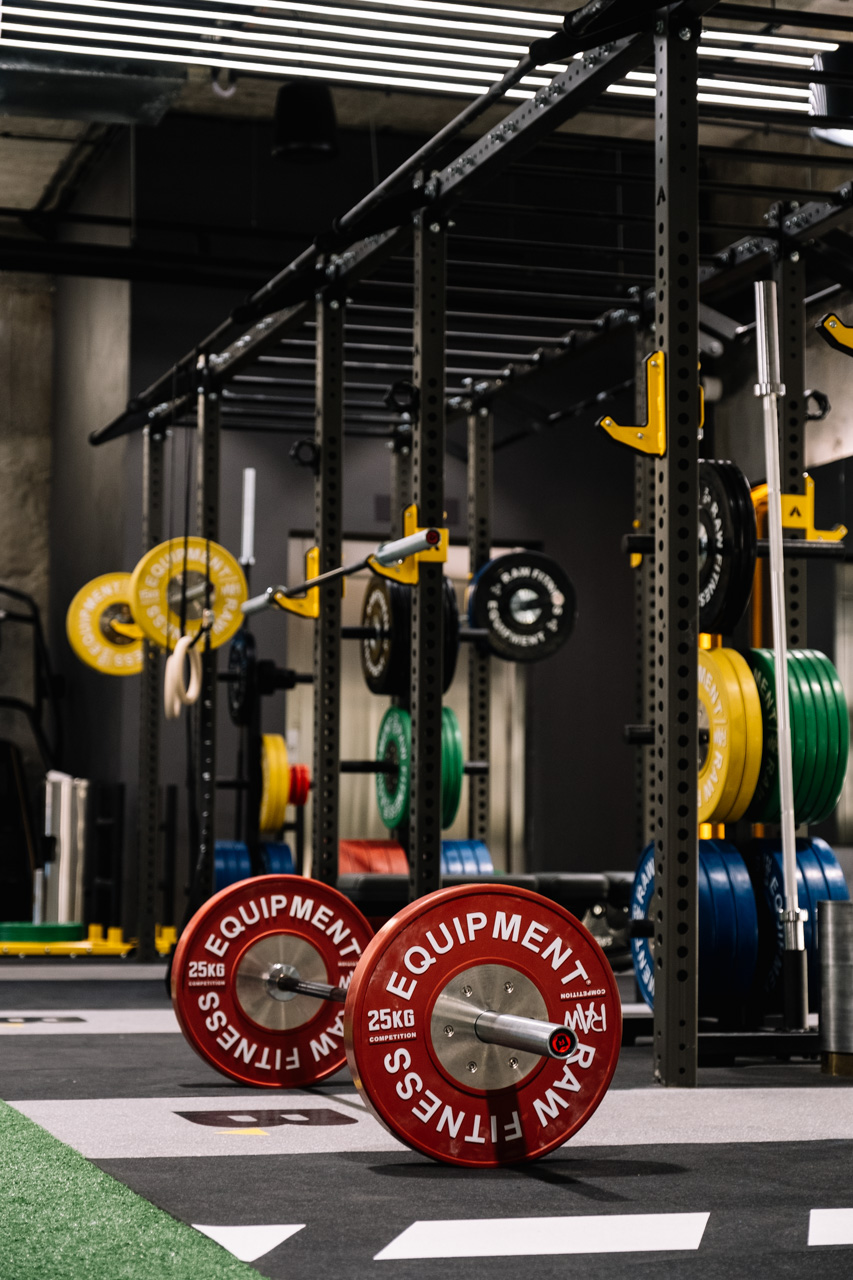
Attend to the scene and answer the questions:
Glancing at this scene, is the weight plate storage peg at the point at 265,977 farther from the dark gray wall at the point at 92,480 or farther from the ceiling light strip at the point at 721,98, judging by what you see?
the dark gray wall at the point at 92,480

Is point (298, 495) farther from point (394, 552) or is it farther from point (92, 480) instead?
point (394, 552)

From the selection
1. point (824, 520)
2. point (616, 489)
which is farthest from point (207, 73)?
point (824, 520)

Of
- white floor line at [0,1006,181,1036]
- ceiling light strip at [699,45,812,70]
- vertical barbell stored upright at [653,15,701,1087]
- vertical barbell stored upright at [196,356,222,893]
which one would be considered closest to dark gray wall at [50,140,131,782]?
vertical barbell stored upright at [196,356,222,893]

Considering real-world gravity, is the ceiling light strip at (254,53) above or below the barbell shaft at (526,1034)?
above

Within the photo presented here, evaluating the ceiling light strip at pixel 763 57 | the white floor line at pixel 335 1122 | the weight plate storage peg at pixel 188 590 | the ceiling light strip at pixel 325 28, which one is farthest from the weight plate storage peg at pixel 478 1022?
the weight plate storage peg at pixel 188 590

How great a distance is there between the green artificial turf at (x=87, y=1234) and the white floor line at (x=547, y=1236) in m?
0.29

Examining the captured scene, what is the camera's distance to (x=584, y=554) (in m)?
11.5

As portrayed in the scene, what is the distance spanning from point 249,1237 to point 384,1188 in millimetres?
505

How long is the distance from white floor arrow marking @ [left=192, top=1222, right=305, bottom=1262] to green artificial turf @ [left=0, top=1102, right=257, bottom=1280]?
2cm

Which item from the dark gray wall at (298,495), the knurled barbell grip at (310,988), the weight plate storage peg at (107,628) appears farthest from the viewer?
the dark gray wall at (298,495)

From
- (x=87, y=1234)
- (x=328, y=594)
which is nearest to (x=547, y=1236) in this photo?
(x=87, y=1234)

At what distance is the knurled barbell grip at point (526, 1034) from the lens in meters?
2.98

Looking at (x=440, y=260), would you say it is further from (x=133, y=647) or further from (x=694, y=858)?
(x=133, y=647)

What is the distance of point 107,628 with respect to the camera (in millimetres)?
9547
